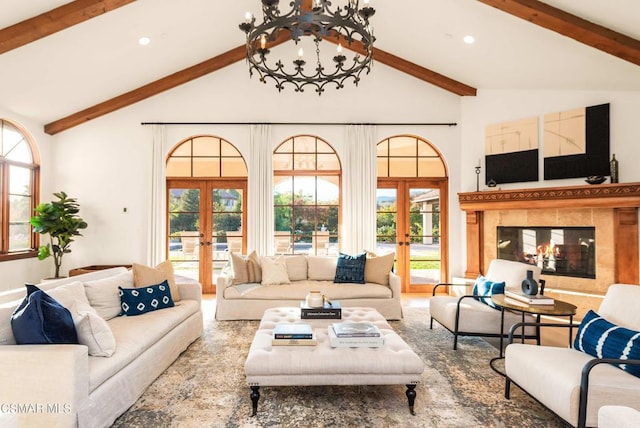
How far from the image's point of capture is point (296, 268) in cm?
499

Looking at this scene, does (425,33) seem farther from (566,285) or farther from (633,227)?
(566,285)

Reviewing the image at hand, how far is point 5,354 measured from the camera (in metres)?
1.90

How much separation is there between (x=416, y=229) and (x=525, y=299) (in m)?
3.19

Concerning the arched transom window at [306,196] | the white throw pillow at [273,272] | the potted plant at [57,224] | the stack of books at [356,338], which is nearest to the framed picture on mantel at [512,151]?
the arched transom window at [306,196]

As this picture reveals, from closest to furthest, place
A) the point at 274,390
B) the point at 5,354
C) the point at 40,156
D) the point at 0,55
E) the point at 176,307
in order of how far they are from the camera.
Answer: the point at 5,354, the point at 274,390, the point at 176,307, the point at 0,55, the point at 40,156

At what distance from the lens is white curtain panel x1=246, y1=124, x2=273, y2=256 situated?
594 centimetres

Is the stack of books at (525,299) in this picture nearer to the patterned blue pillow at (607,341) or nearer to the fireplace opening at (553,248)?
the patterned blue pillow at (607,341)

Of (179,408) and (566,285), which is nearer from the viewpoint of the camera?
(179,408)

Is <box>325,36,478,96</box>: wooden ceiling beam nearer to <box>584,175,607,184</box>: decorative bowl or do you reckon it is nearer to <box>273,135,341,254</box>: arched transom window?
<box>273,135,341,254</box>: arched transom window

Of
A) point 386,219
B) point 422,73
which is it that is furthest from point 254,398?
point 422,73

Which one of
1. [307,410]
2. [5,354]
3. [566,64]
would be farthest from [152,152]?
[566,64]

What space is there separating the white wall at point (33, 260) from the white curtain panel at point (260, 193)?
3.29 m

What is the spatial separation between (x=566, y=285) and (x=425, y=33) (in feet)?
13.3

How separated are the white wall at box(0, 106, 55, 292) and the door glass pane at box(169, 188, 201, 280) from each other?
1.94 m
